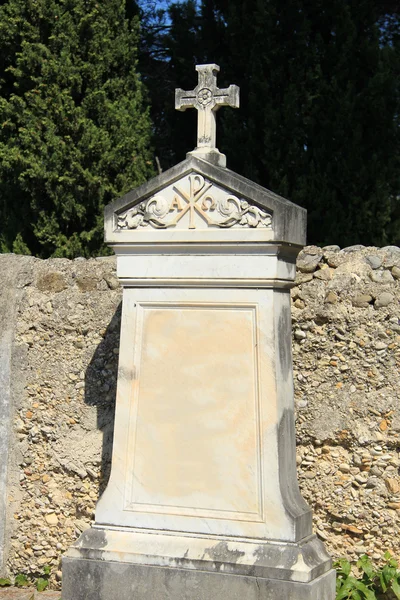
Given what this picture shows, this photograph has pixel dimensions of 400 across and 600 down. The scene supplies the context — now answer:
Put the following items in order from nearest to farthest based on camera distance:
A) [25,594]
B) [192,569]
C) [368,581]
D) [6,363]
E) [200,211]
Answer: [192,569] < [200,211] < [368,581] < [25,594] < [6,363]

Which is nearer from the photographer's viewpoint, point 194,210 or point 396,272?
point 194,210

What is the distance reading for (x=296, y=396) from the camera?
5312mm

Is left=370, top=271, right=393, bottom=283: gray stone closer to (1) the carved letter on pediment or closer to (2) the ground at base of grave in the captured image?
(1) the carved letter on pediment

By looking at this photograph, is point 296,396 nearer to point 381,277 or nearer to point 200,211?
point 381,277

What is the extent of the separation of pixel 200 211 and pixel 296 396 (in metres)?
1.37

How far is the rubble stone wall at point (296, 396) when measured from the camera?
5137mm

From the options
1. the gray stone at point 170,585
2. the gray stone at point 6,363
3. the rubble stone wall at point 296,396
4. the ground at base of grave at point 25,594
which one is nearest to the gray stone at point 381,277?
the rubble stone wall at point 296,396

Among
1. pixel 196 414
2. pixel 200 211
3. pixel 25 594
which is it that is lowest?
pixel 25 594

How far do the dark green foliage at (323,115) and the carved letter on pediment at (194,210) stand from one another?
2938 millimetres

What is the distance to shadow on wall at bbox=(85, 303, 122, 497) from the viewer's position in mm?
5707

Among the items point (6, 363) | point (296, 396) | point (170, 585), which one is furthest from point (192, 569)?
point (6, 363)

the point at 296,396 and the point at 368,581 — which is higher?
the point at 296,396

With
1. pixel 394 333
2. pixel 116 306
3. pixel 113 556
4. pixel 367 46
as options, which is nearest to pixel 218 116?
pixel 367 46

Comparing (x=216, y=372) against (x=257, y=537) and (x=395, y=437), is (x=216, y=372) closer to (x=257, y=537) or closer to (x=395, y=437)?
(x=257, y=537)
